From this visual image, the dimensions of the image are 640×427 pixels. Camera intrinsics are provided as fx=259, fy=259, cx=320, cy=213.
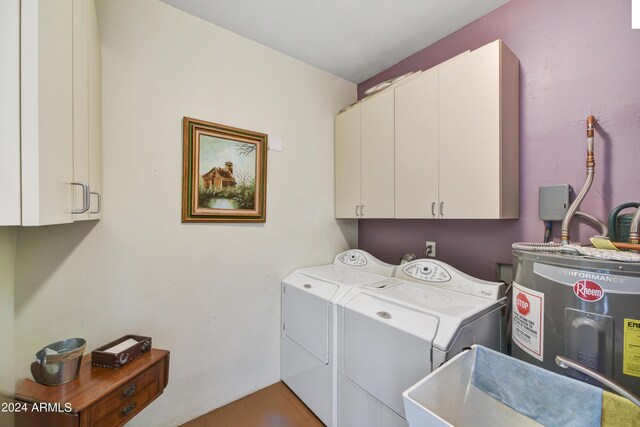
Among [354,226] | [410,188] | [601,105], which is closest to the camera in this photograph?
[601,105]

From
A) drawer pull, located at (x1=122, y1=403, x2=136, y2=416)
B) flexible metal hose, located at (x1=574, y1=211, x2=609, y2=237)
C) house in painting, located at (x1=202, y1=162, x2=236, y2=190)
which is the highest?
house in painting, located at (x1=202, y1=162, x2=236, y2=190)

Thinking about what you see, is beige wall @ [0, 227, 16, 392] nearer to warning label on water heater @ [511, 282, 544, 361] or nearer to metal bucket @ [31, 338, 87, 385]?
metal bucket @ [31, 338, 87, 385]

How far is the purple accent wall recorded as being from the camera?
129 cm

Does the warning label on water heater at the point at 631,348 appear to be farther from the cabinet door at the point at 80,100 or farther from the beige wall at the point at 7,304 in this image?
the beige wall at the point at 7,304

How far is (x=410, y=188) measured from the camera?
1.88 metres

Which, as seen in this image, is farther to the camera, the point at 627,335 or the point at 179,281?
the point at 179,281

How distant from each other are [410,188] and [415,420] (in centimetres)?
142

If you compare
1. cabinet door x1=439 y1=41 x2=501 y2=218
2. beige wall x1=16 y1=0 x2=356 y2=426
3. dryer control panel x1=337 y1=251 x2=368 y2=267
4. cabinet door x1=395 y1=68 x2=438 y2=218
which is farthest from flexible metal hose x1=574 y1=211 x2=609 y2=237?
beige wall x1=16 y1=0 x2=356 y2=426

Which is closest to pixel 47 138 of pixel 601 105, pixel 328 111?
pixel 328 111

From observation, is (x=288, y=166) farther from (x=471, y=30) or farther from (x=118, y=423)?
(x=118, y=423)

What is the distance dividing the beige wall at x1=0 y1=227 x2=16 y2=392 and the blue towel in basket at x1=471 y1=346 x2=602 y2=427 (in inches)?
76.1

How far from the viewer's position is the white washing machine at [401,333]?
120cm

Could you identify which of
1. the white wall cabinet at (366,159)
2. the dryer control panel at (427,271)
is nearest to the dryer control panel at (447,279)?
the dryer control panel at (427,271)

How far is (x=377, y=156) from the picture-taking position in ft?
6.91
